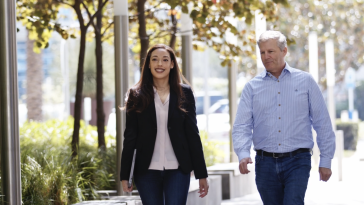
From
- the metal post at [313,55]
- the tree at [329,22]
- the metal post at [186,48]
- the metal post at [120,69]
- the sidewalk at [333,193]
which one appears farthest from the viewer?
the tree at [329,22]

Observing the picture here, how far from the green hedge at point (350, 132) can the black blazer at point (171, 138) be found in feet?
71.6

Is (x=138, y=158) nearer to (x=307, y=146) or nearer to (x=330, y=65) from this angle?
(x=307, y=146)

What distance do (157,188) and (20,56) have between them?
187 ft

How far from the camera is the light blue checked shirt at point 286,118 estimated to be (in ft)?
15.2

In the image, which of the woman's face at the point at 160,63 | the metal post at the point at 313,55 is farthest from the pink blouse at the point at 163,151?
the metal post at the point at 313,55

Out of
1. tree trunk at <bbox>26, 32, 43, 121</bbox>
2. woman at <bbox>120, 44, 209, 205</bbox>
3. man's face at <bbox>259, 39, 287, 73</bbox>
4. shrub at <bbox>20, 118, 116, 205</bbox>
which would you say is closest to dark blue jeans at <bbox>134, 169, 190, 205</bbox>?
woman at <bbox>120, 44, 209, 205</bbox>

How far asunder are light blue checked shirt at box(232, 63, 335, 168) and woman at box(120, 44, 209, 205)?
37 cm

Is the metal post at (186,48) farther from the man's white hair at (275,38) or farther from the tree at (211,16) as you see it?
the man's white hair at (275,38)

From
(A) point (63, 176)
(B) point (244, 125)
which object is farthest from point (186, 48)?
(B) point (244, 125)

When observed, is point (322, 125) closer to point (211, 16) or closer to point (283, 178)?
point (283, 178)

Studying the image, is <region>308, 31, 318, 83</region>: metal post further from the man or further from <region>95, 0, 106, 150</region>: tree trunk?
the man

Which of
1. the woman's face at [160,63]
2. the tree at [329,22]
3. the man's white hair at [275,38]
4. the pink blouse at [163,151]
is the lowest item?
the pink blouse at [163,151]

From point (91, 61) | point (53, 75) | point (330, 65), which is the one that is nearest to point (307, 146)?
point (330, 65)

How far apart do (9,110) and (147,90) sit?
151 centimetres
